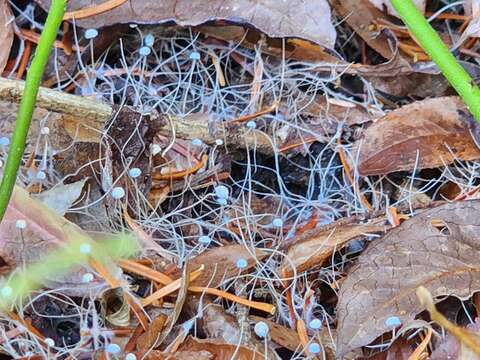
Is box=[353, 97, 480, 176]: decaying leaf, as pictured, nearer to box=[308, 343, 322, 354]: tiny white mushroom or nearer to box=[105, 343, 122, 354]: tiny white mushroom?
box=[308, 343, 322, 354]: tiny white mushroom

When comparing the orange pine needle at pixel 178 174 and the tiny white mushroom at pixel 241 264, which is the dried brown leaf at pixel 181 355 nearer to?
the tiny white mushroom at pixel 241 264

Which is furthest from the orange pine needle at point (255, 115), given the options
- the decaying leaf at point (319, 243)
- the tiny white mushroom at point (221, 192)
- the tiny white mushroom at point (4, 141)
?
the tiny white mushroom at point (4, 141)

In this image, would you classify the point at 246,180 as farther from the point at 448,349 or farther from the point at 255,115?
the point at 448,349

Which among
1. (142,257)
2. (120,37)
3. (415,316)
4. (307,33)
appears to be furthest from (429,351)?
(120,37)

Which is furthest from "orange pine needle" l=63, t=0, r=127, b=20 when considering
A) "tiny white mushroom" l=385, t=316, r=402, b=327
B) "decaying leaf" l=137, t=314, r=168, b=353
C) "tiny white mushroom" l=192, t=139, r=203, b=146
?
"tiny white mushroom" l=385, t=316, r=402, b=327

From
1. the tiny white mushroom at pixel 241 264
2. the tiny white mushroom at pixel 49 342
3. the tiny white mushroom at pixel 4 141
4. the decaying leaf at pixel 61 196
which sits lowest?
the tiny white mushroom at pixel 49 342
